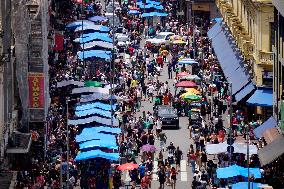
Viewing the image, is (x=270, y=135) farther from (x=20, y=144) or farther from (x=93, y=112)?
(x=93, y=112)

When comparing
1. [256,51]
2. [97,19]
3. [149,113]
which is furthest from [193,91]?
[97,19]

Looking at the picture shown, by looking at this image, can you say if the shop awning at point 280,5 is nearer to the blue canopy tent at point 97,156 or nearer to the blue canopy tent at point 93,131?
the blue canopy tent at point 97,156

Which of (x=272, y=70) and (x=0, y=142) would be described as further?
(x=272, y=70)

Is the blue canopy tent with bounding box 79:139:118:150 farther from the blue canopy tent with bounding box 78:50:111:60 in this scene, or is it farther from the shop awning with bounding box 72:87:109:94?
the blue canopy tent with bounding box 78:50:111:60

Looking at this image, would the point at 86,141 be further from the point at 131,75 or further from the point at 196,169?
the point at 131,75

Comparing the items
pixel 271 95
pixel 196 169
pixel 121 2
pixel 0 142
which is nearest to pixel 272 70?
pixel 271 95
